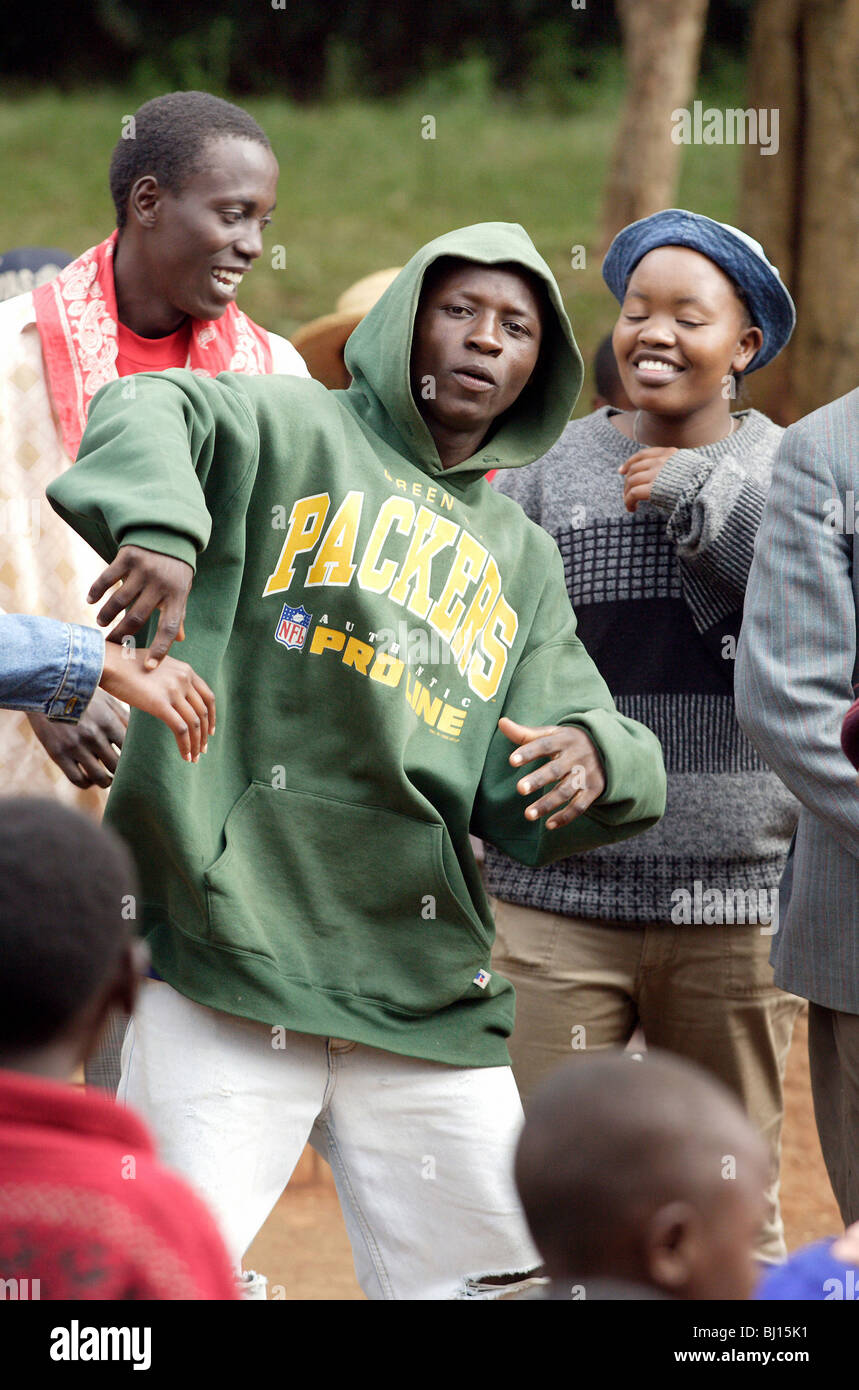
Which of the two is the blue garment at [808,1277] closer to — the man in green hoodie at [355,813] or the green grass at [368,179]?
the man in green hoodie at [355,813]

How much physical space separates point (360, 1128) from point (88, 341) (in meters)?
1.51

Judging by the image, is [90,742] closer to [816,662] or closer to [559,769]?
[559,769]

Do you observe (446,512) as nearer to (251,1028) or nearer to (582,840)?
(582,840)

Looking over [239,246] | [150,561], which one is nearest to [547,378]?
[239,246]

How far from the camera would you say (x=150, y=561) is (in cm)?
228

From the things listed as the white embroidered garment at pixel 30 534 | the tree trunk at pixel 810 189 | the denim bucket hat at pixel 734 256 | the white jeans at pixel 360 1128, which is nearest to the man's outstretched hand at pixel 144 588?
the white jeans at pixel 360 1128

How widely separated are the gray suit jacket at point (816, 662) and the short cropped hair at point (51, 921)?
140cm

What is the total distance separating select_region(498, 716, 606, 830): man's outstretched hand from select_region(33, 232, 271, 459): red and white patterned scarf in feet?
3.29

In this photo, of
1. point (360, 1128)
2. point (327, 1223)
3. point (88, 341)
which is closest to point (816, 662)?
point (360, 1128)

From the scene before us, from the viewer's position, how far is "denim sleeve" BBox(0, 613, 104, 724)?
2344 millimetres

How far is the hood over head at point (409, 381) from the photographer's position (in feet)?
9.38

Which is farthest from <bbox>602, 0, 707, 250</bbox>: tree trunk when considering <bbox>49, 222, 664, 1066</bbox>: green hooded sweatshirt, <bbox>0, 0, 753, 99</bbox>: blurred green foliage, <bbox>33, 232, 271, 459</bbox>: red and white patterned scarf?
<bbox>49, 222, 664, 1066</bbox>: green hooded sweatshirt

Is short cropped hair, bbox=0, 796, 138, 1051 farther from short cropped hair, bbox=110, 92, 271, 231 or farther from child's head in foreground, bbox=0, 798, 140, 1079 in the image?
short cropped hair, bbox=110, 92, 271, 231

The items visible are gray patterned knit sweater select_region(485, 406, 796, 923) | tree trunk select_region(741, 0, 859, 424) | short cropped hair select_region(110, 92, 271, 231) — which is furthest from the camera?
tree trunk select_region(741, 0, 859, 424)
